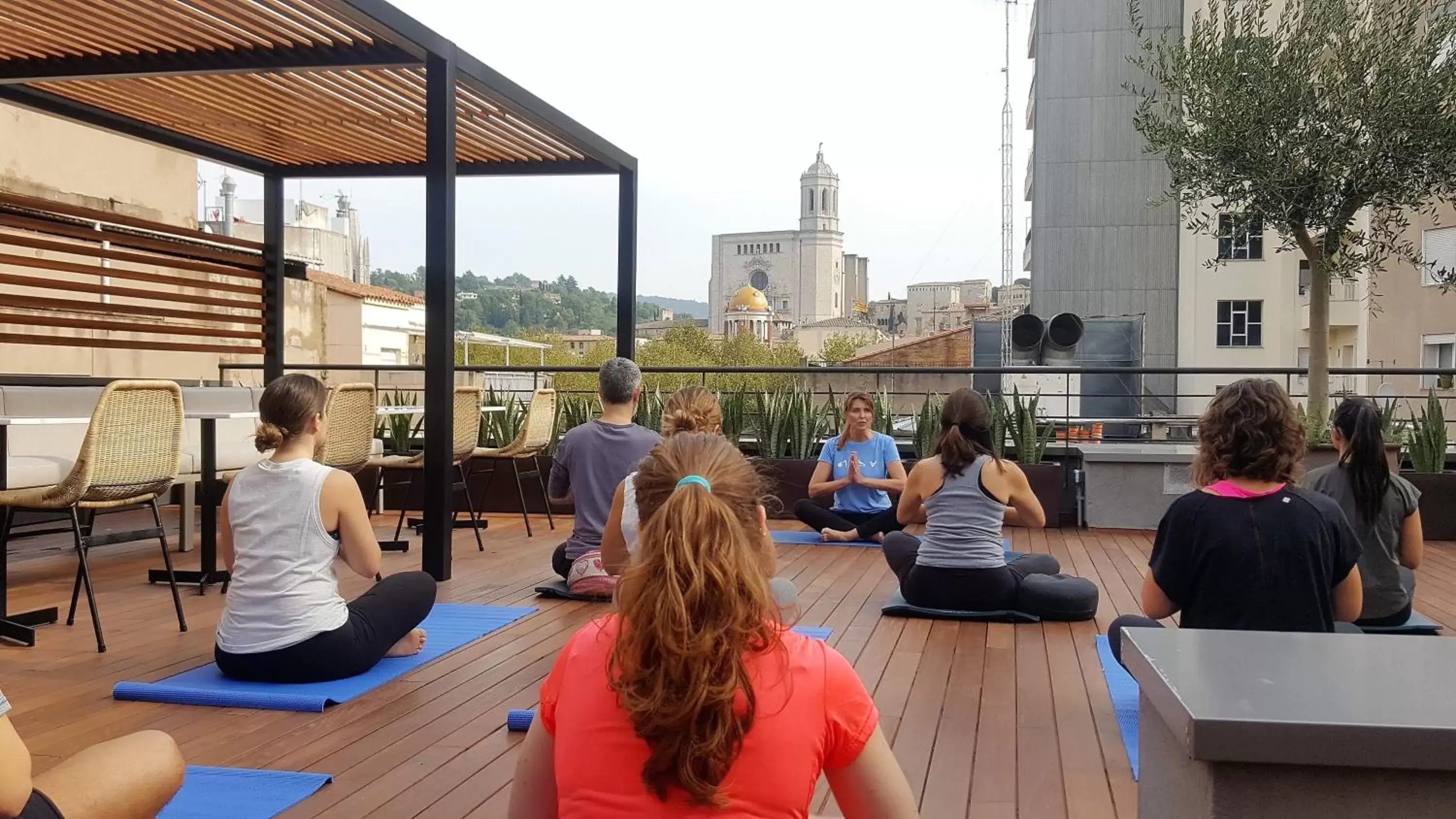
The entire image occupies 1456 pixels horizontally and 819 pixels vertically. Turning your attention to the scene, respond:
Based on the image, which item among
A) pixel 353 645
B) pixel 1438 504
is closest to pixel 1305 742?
pixel 353 645

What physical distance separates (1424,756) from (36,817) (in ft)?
5.34

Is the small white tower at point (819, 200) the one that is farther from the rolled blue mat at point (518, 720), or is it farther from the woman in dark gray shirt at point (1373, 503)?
the rolled blue mat at point (518, 720)

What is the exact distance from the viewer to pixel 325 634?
3.41 metres

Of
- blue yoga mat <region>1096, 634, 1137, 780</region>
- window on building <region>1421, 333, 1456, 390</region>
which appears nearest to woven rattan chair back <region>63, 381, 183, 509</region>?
blue yoga mat <region>1096, 634, 1137, 780</region>

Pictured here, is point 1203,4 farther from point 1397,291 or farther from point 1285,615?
point 1285,615

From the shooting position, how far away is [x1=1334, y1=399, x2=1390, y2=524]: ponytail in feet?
11.0

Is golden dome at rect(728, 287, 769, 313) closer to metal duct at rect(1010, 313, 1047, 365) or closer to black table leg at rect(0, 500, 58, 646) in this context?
metal duct at rect(1010, 313, 1047, 365)

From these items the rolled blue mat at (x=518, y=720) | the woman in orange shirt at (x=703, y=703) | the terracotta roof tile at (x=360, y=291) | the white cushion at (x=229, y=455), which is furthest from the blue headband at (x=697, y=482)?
the terracotta roof tile at (x=360, y=291)

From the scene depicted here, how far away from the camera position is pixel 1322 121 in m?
8.25

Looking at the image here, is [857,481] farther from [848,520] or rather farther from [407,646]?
[407,646]

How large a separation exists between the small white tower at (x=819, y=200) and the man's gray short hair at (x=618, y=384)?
13465cm

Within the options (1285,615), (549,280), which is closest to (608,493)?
(1285,615)

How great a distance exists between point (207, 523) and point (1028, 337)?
7.06 meters

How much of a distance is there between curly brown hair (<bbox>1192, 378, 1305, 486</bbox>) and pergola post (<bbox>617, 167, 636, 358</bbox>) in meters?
5.61
